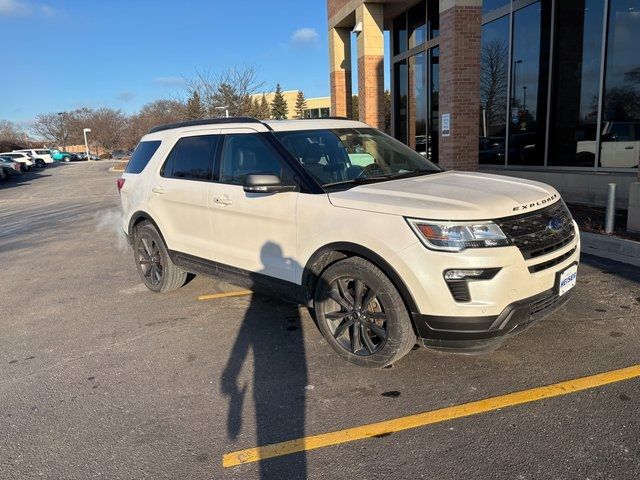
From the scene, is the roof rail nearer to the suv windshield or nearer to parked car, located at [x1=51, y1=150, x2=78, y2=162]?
the suv windshield

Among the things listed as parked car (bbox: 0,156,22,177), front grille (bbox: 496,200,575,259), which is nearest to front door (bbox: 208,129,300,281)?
front grille (bbox: 496,200,575,259)

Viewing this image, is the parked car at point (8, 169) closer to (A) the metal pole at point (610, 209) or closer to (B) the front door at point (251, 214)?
(B) the front door at point (251, 214)

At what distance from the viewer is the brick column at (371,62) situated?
51.5 ft

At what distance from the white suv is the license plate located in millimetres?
22

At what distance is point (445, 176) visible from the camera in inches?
170

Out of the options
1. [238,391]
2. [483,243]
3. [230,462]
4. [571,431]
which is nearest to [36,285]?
[238,391]

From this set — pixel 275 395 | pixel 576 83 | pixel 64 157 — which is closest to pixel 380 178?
pixel 275 395

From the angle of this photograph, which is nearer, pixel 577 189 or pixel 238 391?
pixel 238 391

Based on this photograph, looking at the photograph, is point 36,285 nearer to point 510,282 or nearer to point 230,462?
point 230,462

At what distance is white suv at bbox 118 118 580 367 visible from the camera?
3150 mm

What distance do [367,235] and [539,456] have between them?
5.33 feet

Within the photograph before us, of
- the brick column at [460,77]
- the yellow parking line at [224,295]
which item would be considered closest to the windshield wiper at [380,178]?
the yellow parking line at [224,295]

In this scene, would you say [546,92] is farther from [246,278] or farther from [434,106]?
[246,278]

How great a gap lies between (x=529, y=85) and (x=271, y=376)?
10439mm
